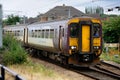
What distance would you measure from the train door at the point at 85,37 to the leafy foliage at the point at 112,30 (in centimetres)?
1477

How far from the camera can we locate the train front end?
67.8 ft

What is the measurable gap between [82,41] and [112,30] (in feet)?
53.6

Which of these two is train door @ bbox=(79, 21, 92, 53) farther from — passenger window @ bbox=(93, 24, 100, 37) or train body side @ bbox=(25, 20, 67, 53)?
train body side @ bbox=(25, 20, 67, 53)

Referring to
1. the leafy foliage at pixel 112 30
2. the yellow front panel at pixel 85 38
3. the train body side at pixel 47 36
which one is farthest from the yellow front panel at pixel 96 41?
the leafy foliage at pixel 112 30

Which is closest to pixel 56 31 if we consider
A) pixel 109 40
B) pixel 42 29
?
pixel 42 29

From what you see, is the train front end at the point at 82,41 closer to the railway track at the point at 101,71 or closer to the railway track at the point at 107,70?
the railway track at the point at 101,71

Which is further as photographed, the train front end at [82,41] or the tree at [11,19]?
the tree at [11,19]

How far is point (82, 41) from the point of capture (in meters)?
20.7

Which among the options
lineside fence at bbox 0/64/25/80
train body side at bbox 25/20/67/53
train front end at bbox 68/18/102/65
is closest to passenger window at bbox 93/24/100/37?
train front end at bbox 68/18/102/65

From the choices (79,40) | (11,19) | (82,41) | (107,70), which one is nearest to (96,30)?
(82,41)

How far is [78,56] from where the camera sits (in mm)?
20812

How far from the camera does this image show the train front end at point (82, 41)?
67.8 feet

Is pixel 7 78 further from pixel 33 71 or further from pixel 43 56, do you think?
pixel 43 56

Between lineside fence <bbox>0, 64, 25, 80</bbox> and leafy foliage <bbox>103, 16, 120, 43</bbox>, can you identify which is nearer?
lineside fence <bbox>0, 64, 25, 80</bbox>
